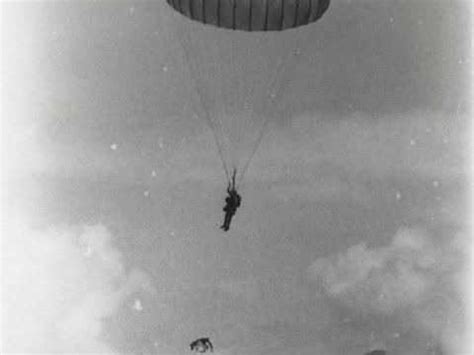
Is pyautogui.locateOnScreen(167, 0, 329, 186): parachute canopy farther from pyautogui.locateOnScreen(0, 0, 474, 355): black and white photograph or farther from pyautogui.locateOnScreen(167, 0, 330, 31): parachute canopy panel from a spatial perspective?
pyautogui.locateOnScreen(167, 0, 330, 31): parachute canopy panel

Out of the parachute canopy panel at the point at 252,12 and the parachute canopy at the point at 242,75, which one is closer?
the parachute canopy panel at the point at 252,12

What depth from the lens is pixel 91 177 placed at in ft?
94.3

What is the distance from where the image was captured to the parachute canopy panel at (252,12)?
16578 mm

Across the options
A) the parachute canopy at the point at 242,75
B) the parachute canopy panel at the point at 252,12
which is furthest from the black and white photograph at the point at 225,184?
the parachute canopy panel at the point at 252,12

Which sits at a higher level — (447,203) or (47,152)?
(47,152)

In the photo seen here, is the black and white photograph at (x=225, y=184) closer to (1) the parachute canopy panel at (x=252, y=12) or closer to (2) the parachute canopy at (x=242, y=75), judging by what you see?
(2) the parachute canopy at (x=242, y=75)

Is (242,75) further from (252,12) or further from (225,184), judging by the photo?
(252,12)

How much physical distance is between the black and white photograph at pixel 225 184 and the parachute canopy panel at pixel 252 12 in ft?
35.5

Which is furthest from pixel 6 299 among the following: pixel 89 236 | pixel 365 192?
pixel 365 192

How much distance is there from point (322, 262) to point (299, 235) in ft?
3.87

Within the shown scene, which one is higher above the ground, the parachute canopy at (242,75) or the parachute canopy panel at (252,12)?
the parachute canopy at (242,75)

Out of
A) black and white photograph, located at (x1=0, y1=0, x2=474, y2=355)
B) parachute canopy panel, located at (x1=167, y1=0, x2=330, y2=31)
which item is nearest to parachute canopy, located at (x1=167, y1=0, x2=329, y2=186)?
black and white photograph, located at (x1=0, y1=0, x2=474, y2=355)

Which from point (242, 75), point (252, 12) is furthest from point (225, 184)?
point (252, 12)

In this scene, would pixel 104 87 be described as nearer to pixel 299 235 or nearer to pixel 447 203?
pixel 299 235
